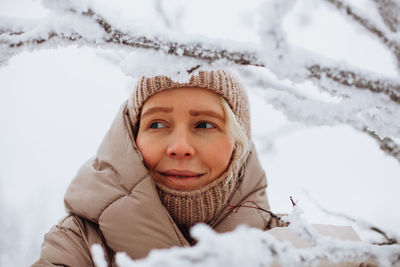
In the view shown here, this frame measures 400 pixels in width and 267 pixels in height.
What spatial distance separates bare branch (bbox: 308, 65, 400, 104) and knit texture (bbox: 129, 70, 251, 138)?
969 mm

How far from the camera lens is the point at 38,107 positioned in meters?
23.3

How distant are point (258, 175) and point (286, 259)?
1.56 meters

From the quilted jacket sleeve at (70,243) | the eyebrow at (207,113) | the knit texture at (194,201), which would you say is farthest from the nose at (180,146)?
the quilted jacket sleeve at (70,243)

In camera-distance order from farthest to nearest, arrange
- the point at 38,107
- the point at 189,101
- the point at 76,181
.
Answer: the point at 38,107, the point at 76,181, the point at 189,101

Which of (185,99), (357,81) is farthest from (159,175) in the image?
(357,81)

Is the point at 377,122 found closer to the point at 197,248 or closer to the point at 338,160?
the point at 197,248

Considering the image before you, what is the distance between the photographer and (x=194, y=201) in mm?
1465

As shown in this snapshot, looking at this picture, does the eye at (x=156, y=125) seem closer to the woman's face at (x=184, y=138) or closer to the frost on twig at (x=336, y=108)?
the woman's face at (x=184, y=138)

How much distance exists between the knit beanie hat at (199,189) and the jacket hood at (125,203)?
0.26 feet

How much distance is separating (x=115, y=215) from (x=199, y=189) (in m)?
0.47

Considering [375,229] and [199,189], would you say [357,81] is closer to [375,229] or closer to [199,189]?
[375,229]

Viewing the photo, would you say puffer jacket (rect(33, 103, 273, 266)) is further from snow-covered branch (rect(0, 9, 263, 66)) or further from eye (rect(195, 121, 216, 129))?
snow-covered branch (rect(0, 9, 263, 66))

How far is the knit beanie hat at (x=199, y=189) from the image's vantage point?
4.71ft

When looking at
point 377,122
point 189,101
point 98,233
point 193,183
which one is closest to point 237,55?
point 377,122
